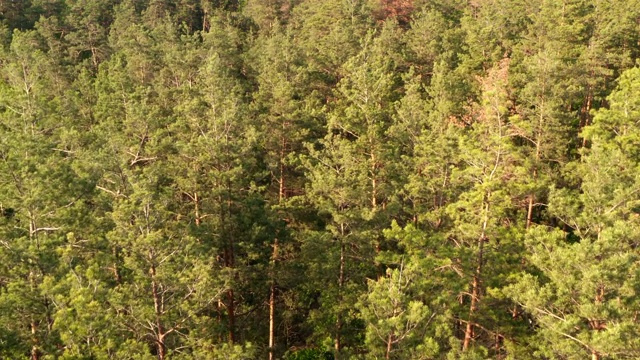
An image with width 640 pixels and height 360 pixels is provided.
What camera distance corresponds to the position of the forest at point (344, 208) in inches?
603

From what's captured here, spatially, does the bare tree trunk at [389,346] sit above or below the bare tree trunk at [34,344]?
below

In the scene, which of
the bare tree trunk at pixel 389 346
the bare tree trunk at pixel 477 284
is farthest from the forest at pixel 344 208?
the bare tree trunk at pixel 389 346

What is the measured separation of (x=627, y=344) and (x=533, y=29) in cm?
2627

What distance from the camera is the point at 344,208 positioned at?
2344 cm

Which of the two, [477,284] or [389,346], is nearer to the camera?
[389,346]

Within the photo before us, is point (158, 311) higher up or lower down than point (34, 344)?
lower down

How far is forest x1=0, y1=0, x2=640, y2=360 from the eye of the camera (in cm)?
1532

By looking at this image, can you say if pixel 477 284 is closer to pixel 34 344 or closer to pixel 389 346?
pixel 389 346

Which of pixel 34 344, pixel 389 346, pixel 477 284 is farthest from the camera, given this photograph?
pixel 477 284

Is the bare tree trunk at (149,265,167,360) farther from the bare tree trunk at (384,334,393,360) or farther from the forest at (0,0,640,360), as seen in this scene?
the bare tree trunk at (384,334,393,360)

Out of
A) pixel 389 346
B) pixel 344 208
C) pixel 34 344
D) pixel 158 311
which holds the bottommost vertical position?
pixel 389 346

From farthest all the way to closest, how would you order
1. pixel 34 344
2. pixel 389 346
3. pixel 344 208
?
pixel 344 208 → pixel 389 346 → pixel 34 344

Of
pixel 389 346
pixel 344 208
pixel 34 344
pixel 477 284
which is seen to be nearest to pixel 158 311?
pixel 34 344

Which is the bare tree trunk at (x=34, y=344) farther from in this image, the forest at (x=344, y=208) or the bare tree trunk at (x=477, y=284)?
the bare tree trunk at (x=477, y=284)
